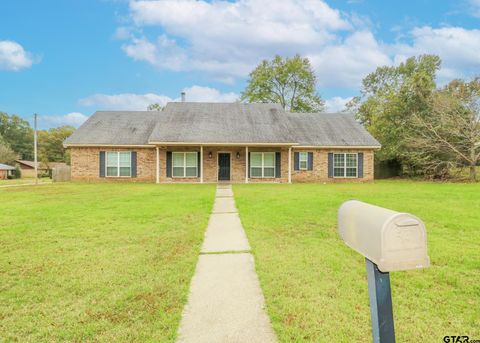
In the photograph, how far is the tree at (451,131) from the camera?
17844mm

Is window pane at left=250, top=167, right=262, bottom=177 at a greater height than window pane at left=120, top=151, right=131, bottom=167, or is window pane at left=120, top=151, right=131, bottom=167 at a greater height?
window pane at left=120, top=151, right=131, bottom=167

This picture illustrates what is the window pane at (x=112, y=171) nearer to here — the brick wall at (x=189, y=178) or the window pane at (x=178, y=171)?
the brick wall at (x=189, y=178)

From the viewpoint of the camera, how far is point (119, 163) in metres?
17.9

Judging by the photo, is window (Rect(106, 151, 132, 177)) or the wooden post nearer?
the wooden post

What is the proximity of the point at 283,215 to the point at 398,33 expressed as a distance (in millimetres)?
25495

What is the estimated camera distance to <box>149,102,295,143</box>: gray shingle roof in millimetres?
16891

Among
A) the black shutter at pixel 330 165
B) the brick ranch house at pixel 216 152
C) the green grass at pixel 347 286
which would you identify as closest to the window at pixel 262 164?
the brick ranch house at pixel 216 152

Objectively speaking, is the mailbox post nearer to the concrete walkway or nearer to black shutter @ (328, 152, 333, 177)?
the concrete walkway

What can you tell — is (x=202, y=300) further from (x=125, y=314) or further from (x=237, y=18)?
(x=237, y=18)

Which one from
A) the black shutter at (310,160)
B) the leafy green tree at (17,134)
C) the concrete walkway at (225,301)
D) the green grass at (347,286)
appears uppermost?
the leafy green tree at (17,134)

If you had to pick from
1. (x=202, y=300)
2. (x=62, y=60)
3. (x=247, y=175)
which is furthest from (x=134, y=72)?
(x=202, y=300)

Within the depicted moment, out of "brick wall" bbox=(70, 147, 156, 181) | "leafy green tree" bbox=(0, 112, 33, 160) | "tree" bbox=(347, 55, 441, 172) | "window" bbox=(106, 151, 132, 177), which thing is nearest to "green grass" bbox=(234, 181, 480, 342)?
"brick wall" bbox=(70, 147, 156, 181)

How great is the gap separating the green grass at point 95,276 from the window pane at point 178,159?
10.8 metres

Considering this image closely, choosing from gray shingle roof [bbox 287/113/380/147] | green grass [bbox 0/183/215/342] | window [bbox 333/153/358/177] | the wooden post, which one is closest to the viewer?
the wooden post
